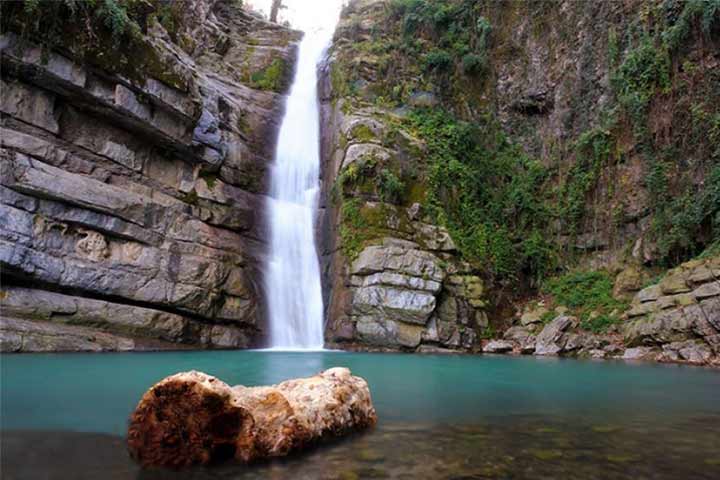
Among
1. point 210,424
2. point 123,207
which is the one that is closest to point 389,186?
point 123,207

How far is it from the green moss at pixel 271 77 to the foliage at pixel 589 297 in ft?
49.0

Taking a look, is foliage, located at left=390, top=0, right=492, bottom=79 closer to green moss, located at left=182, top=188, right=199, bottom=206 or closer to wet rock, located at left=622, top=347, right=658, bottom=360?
green moss, located at left=182, top=188, right=199, bottom=206

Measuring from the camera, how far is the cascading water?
1662cm

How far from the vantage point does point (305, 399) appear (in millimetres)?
4215

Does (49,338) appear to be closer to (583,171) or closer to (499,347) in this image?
(499,347)

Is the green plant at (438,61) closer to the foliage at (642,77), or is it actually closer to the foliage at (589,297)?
the foliage at (642,77)

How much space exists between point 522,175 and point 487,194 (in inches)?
71.3

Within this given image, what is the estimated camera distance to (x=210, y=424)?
348cm

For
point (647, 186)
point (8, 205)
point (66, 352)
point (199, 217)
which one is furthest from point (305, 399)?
point (647, 186)

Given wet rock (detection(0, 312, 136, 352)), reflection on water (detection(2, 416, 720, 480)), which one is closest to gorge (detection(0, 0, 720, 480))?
wet rock (detection(0, 312, 136, 352))

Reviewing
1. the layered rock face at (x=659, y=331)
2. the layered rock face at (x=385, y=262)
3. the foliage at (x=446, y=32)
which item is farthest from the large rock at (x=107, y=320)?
the foliage at (x=446, y=32)

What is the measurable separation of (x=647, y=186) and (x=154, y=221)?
1585 cm

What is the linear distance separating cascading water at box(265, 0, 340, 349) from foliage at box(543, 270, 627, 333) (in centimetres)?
825

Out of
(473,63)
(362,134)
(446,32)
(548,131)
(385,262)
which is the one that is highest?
(446,32)
